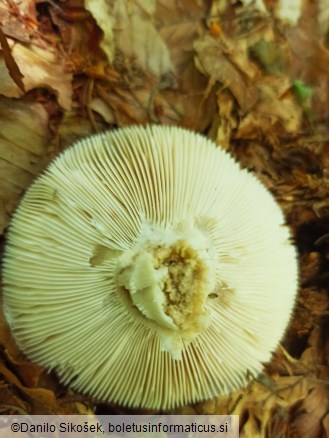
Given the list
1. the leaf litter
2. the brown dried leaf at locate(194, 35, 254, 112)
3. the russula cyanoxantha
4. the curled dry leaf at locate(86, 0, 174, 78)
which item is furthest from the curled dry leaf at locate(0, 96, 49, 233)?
the brown dried leaf at locate(194, 35, 254, 112)

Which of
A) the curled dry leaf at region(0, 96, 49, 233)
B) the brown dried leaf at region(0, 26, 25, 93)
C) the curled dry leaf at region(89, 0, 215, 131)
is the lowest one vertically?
the curled dry leaf at region(0, 96, 49, 233)

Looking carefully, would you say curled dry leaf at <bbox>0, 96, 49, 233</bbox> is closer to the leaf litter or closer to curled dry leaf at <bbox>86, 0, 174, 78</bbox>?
the leaf litter

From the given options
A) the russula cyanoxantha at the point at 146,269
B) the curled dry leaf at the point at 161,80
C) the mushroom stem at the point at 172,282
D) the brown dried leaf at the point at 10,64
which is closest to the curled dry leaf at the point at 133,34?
the curled dry leaf at the point at 161,80

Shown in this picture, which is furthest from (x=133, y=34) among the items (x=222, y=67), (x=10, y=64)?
(x=10, y=64)

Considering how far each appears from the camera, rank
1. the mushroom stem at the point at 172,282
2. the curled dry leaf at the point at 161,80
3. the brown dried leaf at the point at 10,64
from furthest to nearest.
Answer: the curled dry leaf at the point at 161,80, the brown dried leaf at the point at 10,64, the mushroom stem at the point at 172,282

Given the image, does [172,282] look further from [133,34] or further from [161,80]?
[133,34]

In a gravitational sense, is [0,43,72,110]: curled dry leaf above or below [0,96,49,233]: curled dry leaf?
above

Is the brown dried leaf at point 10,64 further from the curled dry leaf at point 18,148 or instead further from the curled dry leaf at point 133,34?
the curled dry leaf at point 133,34
